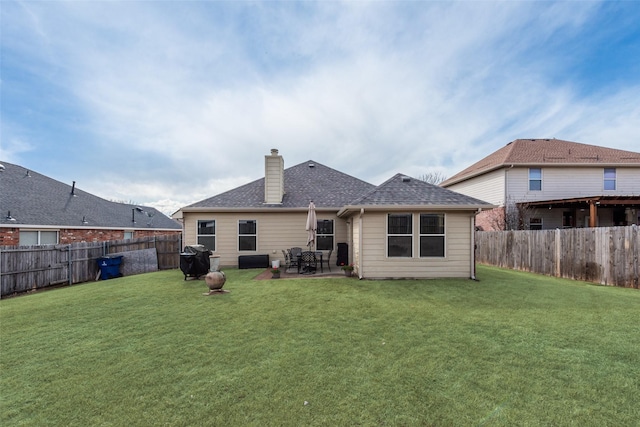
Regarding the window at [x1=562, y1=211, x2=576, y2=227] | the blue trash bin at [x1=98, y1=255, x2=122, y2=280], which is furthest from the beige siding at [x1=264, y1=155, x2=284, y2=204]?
the window at [x1=562, y1=211, x2=576, y2=227]

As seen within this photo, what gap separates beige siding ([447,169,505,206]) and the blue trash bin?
20.2 m

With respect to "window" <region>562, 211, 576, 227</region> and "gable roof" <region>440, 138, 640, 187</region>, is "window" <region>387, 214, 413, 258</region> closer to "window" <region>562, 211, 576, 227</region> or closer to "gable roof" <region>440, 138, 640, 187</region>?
"gable roof" <region>440, 138, 640, 187</region>

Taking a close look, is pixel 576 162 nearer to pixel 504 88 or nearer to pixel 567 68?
pixel 567 68

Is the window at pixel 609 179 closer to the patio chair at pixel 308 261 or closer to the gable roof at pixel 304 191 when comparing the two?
the gable roof at pixel 304 191

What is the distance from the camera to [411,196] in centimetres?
870

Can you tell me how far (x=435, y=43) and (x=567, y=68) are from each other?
7.25 m

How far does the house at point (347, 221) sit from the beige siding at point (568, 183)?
9.49 m

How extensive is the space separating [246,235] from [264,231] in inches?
33.1

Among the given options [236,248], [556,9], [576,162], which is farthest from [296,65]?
[576,162]

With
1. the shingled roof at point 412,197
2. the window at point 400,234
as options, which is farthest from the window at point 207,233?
the window at point 400,234

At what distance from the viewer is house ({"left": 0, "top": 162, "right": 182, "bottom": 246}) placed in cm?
1240

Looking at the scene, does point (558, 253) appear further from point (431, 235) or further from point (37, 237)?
point (37, 237)

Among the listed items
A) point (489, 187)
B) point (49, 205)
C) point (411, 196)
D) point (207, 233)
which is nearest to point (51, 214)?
point (49, 205)

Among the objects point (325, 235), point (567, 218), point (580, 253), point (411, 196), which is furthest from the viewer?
point (567, 218)
